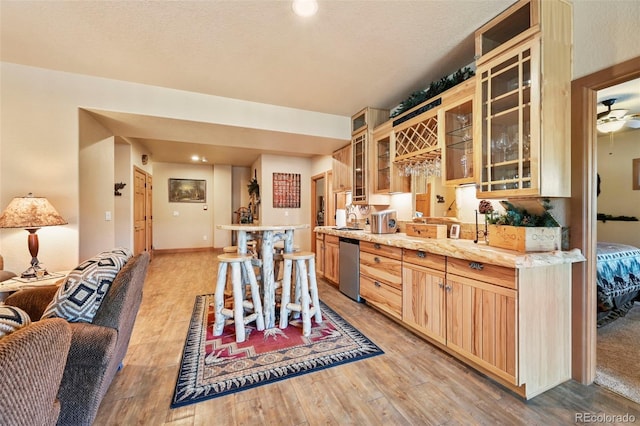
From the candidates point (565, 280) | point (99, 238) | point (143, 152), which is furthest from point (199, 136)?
A: point (565, 280)

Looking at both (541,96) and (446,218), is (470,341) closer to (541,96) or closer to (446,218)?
(446,218)

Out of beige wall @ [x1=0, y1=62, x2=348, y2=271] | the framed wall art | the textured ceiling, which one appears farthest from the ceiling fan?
beige wall @ [x1=0, y1=62, x2=348, y2=271]

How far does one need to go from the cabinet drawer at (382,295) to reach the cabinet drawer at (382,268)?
2.1 inches

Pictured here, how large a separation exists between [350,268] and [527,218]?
79.7 inches

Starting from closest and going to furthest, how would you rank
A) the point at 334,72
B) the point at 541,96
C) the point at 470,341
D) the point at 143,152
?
the point at 541,96 < the point at 470,341 < the point at 334,72 < the point at 143,152

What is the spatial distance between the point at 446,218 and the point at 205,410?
2.63m

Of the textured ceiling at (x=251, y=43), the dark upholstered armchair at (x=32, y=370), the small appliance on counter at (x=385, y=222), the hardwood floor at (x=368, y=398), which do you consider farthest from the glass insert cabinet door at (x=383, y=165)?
the dark upholstered armchair at (x=32, y=370)

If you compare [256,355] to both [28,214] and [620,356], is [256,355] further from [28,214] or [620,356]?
[620,356]

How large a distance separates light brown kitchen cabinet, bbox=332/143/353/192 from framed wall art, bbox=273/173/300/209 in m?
1.70

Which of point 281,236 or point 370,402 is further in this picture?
point 281,236

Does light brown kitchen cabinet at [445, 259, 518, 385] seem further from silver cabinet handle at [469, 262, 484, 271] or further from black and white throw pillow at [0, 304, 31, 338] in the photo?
Result: black and white throw pillow at [0, 304, 31, 338]

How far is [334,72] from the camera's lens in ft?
9.09

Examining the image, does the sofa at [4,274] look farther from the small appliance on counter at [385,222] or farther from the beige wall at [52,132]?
the small appliance on counter at [385,222]

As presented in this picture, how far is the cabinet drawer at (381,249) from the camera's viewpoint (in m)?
2.63
